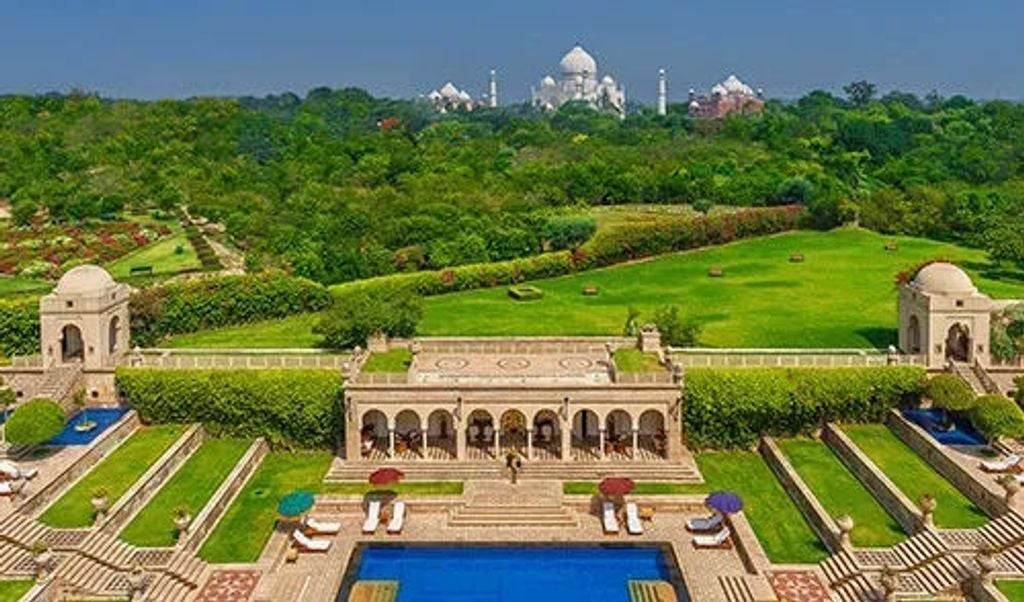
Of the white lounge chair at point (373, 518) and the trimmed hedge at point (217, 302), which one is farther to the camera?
the trimmed hedge at point (217, 302)

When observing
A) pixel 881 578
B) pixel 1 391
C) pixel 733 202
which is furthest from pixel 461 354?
pixel 733 202

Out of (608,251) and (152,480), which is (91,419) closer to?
(152,480)

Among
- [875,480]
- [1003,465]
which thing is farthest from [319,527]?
[1003,465]

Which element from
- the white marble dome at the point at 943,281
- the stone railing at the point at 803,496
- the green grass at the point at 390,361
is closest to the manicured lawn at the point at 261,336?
the green grass at the point at 390,361

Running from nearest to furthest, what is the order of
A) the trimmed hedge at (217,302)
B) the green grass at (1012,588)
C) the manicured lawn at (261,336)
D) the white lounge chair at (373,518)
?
the green grass at (1012,588) → the white lounge chair at (373,518) → the manicured lawn at (261,336) → the trimmed hedge at (217,302)

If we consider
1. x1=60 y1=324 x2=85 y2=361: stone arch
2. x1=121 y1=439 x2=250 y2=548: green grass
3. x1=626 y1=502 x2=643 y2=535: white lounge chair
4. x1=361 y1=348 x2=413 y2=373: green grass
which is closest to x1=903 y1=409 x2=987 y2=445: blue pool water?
Answer: x1=626 y1=502 x2=643 y2=535: white lounge chair

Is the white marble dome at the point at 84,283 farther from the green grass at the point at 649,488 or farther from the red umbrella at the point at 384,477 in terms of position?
the green grass at the point at 649,488

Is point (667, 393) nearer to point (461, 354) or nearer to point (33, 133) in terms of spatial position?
point (461, 354)
